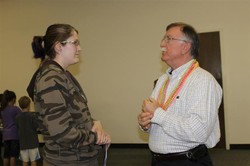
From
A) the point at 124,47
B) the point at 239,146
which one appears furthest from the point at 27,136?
the point at 239,146

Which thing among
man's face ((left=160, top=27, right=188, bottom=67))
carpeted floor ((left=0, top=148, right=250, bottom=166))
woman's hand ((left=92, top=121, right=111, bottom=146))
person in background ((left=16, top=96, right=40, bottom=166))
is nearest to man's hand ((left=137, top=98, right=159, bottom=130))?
woman's hand ((left=92, top=121, right=111, bottom=146))

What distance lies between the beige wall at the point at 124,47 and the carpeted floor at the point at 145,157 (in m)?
0.35

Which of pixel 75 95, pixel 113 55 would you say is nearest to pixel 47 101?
pixel 75 95

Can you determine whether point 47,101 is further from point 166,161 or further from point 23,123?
point 23,123

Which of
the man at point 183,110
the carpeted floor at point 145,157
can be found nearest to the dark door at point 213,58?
the carpeted floor at point 145,157

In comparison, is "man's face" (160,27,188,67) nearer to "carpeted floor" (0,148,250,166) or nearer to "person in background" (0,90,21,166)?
"person in background" (0,90,21,166)

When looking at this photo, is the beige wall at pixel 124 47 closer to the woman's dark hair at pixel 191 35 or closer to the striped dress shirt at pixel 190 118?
the woman's dark hair at pixel 191 35

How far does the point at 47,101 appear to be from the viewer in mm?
1761

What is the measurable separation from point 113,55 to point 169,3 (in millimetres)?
1701

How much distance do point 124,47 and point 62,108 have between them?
539cm

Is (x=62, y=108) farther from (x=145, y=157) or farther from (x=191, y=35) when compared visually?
(x=145, y=157)

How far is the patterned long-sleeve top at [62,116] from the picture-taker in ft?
5.75

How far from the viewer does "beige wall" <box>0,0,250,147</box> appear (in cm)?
647

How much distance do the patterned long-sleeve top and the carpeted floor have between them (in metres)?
3.58
